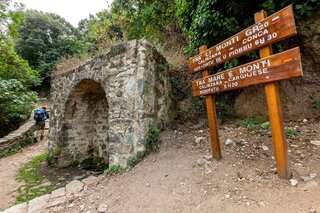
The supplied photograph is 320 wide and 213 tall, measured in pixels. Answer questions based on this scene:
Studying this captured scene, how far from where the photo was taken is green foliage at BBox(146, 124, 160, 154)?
11.3 ft

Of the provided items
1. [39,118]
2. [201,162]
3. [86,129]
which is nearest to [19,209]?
[86,129]

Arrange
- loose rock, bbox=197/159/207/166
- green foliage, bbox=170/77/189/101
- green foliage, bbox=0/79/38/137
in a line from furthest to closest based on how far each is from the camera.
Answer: green foliage, bbox=0/79/38/137, green foliage, bbox=170/77/189/101, loose rock, bbox=197/159/207/166

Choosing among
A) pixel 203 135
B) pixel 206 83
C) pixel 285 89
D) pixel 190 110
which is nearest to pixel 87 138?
pixel 190 110

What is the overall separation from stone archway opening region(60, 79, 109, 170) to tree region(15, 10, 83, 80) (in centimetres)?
1119

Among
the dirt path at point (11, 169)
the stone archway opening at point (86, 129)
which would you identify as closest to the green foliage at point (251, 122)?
the stone archway opening at point (86, 129)

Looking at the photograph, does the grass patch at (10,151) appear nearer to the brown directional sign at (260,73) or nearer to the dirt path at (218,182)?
the dirt path at (218,182)

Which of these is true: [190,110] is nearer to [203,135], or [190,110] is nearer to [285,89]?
[203,135]

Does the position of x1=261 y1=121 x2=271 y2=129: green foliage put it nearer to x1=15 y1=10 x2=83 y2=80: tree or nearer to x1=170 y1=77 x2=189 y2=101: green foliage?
x1=170 y1=77 x2=189 y2=101: green foliage

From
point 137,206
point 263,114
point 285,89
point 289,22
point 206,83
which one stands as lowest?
point 137,206

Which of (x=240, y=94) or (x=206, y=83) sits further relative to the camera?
(x=240, y=94)

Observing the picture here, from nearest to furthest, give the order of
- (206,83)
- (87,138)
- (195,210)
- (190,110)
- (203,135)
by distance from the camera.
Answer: (195,210) < (206,83) < (203,135) < (190,110) < (87,138)

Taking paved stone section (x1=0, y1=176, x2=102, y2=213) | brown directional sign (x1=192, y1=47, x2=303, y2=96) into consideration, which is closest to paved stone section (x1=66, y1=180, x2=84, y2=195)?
paved stone section (x1=0, y1=176, x2=102, y2=213)

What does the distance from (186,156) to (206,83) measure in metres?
1.19

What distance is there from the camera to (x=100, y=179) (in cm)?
338
